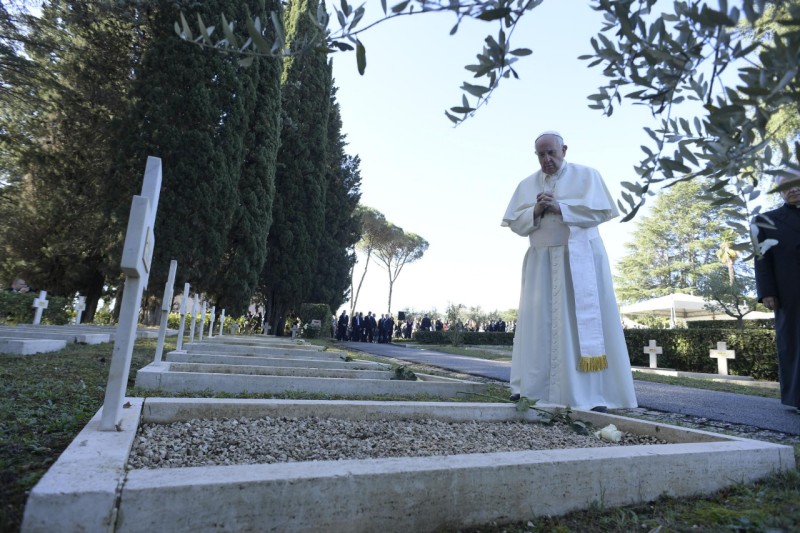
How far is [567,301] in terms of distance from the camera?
371cm

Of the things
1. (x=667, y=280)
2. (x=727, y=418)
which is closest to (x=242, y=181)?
(x=727, y=418)

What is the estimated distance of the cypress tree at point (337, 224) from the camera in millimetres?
22328

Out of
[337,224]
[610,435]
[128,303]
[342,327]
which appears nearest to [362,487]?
[128,303]

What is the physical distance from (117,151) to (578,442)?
1347 centimetres

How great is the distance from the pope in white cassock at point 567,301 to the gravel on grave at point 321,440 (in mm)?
873

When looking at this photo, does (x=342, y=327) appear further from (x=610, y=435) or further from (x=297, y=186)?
(x=610, y=435)

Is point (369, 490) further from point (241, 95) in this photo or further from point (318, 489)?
point (241, 95)

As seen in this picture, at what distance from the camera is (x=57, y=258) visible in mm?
17469

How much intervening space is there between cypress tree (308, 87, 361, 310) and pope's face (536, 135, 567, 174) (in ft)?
61.0

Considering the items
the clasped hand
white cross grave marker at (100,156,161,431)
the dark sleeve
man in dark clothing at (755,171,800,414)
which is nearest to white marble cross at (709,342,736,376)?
man in dark clothing at (755,171,800,414)

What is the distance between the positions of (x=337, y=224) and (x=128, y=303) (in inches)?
860

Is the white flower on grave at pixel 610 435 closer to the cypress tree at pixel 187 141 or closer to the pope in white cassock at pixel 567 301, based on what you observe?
the pope in white cassock at pixel 567 301

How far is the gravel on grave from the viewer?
1.78 meters

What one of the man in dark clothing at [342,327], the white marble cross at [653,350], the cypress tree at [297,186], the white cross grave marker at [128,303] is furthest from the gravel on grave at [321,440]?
the man in dark clothing at [342,327]
